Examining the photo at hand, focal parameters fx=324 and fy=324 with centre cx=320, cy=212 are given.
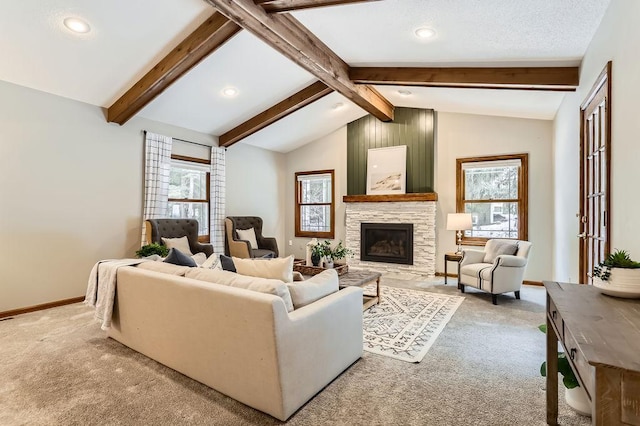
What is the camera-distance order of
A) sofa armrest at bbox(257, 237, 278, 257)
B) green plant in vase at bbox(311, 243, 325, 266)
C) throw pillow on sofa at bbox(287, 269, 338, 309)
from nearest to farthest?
1. throw pillow on sofa at bbox(287, 269, 338, 309)
2. green plant in vase at bbox(311, 243, 325, 266)
3. sofa armrest at bbox(257, 237, 278, 257)

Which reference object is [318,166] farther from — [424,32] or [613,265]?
[613,265]

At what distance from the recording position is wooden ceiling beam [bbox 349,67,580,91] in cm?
343

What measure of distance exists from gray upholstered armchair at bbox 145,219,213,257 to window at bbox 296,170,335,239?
280cm

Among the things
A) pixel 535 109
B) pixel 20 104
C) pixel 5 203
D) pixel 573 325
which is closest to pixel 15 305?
pixel 5 203

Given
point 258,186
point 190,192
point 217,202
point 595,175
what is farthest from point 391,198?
point 190,192

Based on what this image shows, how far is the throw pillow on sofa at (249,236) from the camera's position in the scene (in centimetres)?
618

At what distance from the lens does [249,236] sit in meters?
6.32

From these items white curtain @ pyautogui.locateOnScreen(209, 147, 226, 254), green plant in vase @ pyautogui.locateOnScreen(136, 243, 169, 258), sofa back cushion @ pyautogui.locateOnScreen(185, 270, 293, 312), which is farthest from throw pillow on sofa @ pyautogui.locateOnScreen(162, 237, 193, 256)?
sofa back cushion @ pyautogui.locateOnScreen(185, 270, 293, 312)

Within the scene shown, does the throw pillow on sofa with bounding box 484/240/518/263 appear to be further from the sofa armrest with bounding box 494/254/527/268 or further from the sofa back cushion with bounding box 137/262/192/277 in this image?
the sofa back cushion with bounding box 137/262/192/277

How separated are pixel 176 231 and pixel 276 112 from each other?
2.63m

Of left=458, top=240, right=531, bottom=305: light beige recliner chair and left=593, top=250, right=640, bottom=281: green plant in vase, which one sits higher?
left=593, top=250, right=640, bottom=281: green plant in vase

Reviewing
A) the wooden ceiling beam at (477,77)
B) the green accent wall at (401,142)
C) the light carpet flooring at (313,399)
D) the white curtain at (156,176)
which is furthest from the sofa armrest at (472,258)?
the white curtain at (156,176)

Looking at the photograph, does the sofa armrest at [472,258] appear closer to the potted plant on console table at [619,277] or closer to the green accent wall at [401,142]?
the green accent wall at [401,142]

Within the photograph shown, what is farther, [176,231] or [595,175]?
[176,231]
